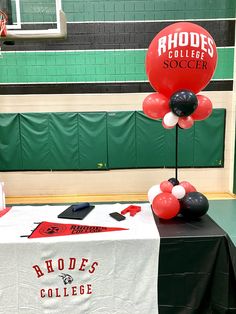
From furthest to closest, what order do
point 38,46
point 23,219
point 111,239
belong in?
point 38,46 → point 23,219 → point 111,239

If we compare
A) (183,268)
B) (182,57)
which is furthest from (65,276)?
(182,57)

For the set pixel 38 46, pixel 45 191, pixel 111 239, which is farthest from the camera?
pixel 45 191

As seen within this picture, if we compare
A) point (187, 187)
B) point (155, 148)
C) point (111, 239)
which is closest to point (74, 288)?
point (111, 239)

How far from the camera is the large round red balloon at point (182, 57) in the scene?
78.0 inches

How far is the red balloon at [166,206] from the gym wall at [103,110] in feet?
10.7

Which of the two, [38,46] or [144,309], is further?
[38,46]

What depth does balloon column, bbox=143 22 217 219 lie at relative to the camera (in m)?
1.99

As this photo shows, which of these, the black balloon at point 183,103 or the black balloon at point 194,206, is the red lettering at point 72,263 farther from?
the black balloon at point 183,103

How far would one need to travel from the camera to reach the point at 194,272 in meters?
1.86

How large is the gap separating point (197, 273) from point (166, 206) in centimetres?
52

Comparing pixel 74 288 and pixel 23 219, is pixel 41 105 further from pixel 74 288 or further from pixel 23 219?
pixel 74 288

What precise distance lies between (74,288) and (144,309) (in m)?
0.52

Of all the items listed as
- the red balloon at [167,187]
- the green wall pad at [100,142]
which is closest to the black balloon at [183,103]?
the red balloon at [167,187]

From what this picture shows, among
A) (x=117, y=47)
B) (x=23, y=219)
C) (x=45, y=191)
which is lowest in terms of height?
(x=45, y=191)
